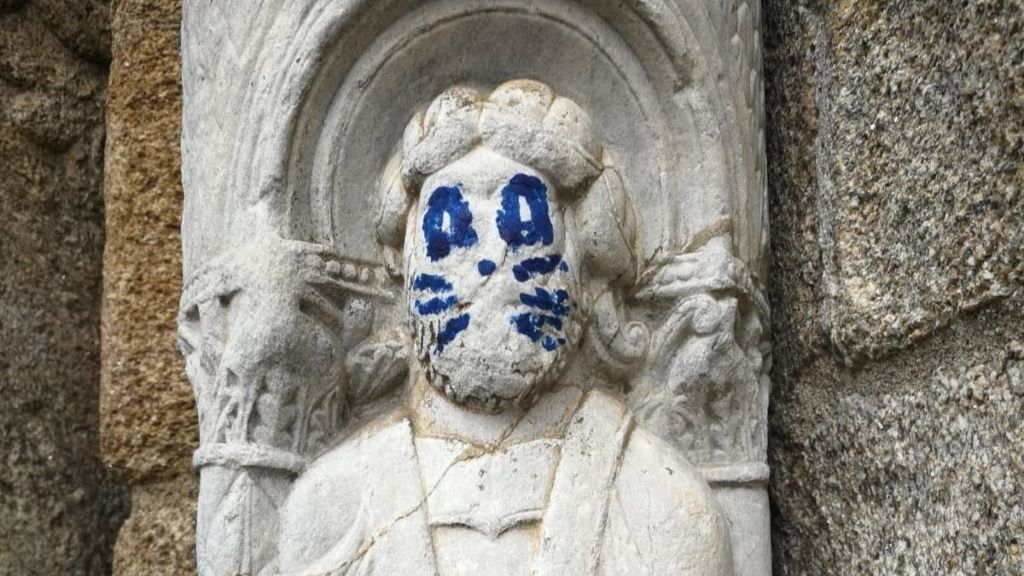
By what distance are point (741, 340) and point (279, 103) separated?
53cm

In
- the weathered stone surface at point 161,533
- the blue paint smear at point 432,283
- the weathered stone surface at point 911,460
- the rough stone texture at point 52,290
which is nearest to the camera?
the weathered stone surface at point 911,460

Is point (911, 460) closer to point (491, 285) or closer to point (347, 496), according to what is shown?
point (491, 285)

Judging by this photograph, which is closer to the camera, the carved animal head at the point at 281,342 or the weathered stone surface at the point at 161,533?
the carved animal head at the point at 281,342

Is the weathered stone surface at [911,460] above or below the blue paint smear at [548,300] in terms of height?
below

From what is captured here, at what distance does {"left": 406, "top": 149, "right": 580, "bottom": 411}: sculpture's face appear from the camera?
5.03ft

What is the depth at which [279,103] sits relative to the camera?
159 centimetres

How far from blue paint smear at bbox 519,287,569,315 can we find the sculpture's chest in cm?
13

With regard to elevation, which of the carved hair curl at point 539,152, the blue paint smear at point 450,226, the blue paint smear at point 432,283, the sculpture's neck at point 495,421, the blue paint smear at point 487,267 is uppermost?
the carved hair curl at point 539,152

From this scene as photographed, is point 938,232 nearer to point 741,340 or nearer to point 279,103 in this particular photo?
point 741,340

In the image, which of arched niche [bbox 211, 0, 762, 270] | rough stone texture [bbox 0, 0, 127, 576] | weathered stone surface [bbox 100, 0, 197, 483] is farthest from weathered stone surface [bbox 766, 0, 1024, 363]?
rough stone texture [bbox 0, 0, 127, 576]

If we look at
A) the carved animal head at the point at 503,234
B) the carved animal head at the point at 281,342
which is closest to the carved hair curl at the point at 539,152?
the carved animal head at the point at 503,234

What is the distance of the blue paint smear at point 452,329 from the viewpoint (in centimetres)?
154

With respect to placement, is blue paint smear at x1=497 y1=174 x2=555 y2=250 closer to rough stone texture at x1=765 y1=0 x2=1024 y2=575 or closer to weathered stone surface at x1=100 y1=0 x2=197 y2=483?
rough stone texture at x1=765 y1=0 x2=1024 y2=575

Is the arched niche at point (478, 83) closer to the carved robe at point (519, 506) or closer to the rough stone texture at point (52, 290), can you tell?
the carved robe at point (519, 506)
